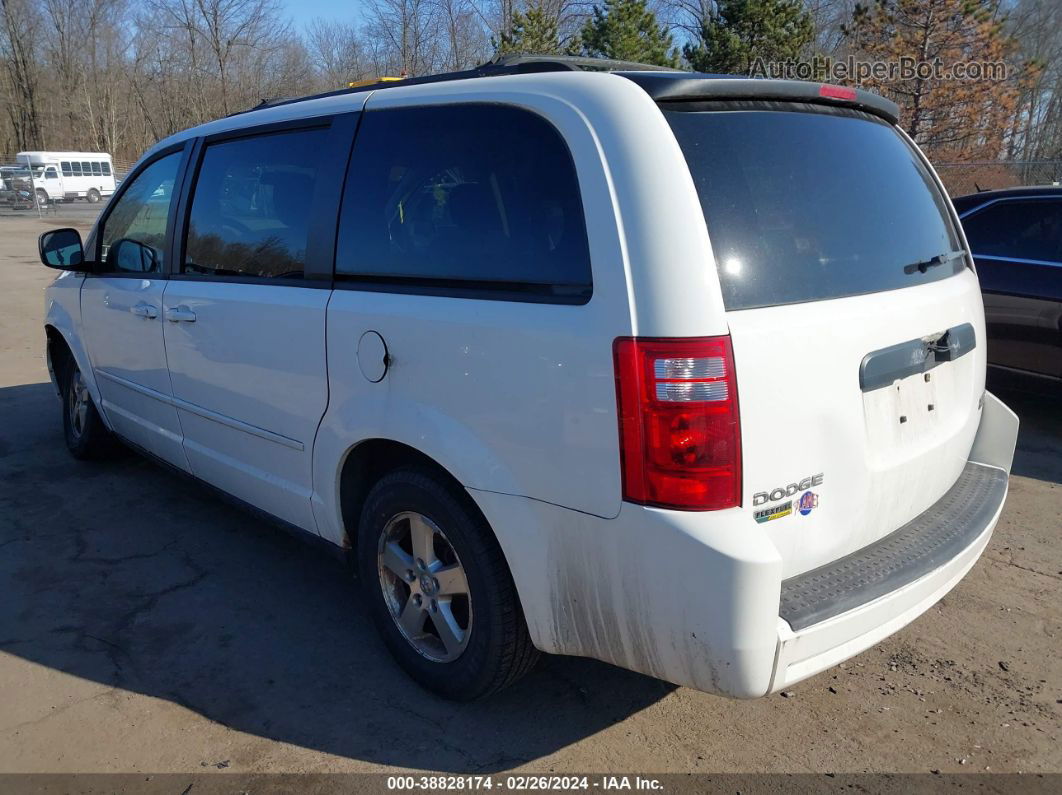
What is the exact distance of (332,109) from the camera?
121 inches

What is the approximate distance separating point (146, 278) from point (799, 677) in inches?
133

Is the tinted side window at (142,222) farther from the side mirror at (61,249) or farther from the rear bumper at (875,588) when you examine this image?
the rear bumper at (875,588)

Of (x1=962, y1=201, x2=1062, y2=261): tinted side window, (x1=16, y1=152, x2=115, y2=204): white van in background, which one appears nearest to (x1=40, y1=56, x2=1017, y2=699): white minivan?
(x1=962, y1=201, x2=1062, y2=261): tinted side window

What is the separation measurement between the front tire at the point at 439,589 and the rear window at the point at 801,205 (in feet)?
3.53

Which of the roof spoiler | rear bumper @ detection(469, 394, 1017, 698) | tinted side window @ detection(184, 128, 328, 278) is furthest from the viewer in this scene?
tinted side window @ detection(184, 128, 328, 278)

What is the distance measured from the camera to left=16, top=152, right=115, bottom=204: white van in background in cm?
4162

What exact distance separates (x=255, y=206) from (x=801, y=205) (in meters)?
2.16

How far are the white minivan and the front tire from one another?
0.01 metres

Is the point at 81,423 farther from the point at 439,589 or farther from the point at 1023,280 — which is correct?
the point at 1023,280

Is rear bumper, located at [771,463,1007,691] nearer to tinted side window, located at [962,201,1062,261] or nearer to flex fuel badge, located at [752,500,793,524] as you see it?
flex fuel badge, located at [752,500,793,524]

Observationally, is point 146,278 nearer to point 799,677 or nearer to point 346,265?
point 346,265

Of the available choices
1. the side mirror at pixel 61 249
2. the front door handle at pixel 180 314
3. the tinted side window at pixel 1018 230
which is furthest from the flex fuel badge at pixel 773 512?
the tinted side window at pixel 1018 230

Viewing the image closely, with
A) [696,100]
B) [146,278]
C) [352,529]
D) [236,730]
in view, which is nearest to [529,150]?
[696,100]

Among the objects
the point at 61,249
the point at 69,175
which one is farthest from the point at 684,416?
the point at 69,175
